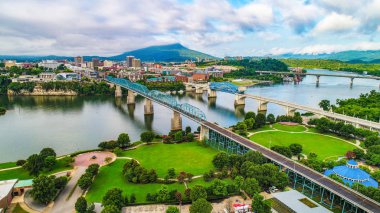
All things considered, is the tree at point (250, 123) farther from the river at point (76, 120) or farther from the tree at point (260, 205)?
the tree at point (260, 205)

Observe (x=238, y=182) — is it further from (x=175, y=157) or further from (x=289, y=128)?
(x=289, y=128)

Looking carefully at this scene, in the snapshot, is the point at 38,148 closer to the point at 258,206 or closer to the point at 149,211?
the point at 149,211

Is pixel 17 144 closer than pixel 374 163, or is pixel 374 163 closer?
pixel 374 163

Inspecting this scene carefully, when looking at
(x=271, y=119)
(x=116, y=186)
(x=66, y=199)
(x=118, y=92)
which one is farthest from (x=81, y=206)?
(x=118, y=92)

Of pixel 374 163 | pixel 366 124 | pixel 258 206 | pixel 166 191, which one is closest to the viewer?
pixel 258 206

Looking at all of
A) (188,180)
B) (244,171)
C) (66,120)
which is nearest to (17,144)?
(66,120)

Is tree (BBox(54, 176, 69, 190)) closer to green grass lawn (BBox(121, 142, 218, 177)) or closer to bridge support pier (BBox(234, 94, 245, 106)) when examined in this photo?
green grass lawn (BBox(121, 142, 218, 177))

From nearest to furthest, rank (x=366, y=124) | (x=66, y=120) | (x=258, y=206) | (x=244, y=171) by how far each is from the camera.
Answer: (x=258, y=206) < (x=244, y=171) < (x=366, y=124) < (x=66, y=120)
